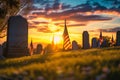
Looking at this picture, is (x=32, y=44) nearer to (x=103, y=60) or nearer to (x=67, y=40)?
(x=67, y=40)

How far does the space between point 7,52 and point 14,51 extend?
0.57 meters

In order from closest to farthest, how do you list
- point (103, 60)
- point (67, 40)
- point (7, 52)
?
point (103, 60), point (7, 52), point (67, 40)

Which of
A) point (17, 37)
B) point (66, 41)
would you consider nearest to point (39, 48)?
point (66, 41)

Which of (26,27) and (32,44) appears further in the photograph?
(32,44)

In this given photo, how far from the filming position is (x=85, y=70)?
7137mm

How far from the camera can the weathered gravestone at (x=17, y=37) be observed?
27156 millimetres

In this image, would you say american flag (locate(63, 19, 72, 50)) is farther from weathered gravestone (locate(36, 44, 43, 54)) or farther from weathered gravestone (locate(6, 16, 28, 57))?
weathered gravestone (locate(6, 16, 28, 57))

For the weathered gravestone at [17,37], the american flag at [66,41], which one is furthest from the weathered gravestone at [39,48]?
the weathered gravestone at [17,37]

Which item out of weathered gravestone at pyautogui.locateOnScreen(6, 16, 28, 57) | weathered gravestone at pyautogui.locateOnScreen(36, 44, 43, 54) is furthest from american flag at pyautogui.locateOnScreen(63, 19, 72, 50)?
weathered gravestone at pyautogui.locateOnScreen(6, 16, 28, 57)

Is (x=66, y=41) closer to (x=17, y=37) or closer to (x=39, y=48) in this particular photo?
(x=39, y=48)

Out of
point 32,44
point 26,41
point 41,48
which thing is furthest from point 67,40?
point 26,41

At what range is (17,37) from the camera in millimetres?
27594

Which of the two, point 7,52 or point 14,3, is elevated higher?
point 14,3

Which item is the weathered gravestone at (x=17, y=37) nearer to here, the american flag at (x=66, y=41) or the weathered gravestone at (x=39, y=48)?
the american flag at (x=66, y=41)
